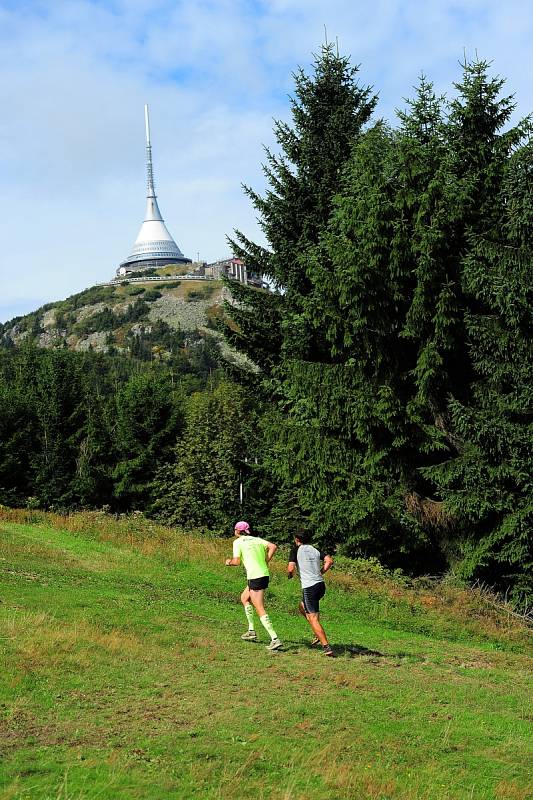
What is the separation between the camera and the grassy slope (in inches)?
273

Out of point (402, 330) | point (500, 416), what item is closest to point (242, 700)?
point (500, 416)

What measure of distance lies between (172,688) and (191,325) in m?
170

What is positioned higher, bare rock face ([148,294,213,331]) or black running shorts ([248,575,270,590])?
bare rock face ([148,294,213,331])

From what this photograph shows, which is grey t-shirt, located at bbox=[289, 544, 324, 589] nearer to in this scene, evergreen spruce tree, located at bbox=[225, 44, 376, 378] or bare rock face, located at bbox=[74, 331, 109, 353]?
evergreen spruce tree, located at bbox=[225, 44, 376, 378]

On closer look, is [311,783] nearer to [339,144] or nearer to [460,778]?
[460,778]

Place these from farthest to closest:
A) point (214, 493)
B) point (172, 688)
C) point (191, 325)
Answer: point (191, 325), point (214, 493), point (172, 688)

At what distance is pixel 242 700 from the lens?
928cm

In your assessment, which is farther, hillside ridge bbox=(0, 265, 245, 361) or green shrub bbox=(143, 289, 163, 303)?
green shrub bbox=(143, 289, 163, 303)

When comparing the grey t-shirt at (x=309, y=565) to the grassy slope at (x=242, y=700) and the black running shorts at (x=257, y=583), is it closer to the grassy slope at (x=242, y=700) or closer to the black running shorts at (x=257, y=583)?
the black running shorts at (x=257, y=583)

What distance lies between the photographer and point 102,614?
13.7 m

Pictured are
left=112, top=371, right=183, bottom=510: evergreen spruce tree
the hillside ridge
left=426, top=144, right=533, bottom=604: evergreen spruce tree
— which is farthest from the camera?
the hillside ridge

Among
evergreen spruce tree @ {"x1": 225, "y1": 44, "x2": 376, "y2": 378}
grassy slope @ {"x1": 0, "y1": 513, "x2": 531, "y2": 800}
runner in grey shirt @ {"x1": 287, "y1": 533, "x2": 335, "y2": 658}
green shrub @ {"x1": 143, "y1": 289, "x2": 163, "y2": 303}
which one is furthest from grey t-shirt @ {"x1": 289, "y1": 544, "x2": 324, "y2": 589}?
green shrub @ {"x1": 143, "y1": 289, "x2": 163, "y2": 303}

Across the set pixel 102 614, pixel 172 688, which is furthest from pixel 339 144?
pixel 172 688

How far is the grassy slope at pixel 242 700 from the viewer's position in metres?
6.93
